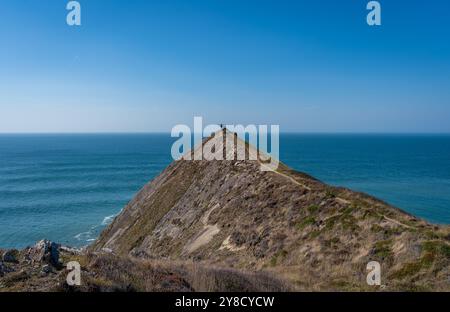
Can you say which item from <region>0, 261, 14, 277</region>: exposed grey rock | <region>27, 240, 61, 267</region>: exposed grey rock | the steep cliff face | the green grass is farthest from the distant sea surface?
<region>0, 261, 14, 277</region>: exposed grey rock

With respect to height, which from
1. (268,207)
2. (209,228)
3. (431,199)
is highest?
Result: (268,207)

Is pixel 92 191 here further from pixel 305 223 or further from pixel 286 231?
pixel 305 223

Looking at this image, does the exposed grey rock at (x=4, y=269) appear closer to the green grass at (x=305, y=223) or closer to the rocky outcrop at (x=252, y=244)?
the rocky outcrop at (x=252, y=244)

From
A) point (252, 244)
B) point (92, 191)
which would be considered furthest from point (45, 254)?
point (92, 191)

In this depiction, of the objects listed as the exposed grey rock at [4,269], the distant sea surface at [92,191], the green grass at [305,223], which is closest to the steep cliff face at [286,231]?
the green grass at [305,223]

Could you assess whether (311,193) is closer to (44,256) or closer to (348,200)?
(348,200)

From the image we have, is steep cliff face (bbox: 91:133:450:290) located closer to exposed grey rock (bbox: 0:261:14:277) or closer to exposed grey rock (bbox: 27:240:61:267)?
exposed grey rock (bbox: 27:240:61:267)
